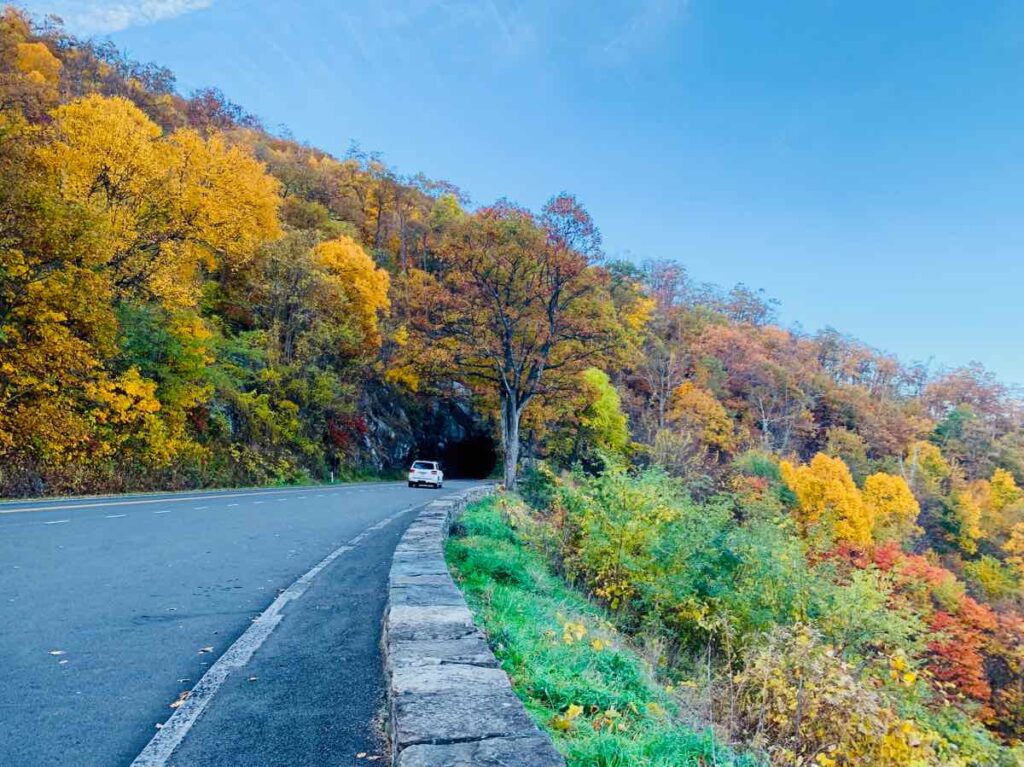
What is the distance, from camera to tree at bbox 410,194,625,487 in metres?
24.3

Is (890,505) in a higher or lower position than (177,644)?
lower

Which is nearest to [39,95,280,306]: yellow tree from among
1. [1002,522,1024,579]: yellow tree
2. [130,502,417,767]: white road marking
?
[130,502,417,767]: white road marking

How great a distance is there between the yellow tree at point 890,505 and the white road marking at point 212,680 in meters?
52.3

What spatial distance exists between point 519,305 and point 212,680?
22.6 m

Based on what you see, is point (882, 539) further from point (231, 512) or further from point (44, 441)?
point (44, 441)

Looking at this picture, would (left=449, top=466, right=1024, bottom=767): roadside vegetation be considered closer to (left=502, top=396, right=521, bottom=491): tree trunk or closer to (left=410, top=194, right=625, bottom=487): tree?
(left=502, top=396, right=521, bottom=491): tree trunk

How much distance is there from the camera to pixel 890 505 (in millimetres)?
49406

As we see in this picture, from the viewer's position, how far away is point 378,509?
15.4 metres

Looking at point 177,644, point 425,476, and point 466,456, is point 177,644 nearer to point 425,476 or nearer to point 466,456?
point 425,476

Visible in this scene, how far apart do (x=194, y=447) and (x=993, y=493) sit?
260 feet

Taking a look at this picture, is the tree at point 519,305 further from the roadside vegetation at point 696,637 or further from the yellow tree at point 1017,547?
the yellow tree at point 1017,547

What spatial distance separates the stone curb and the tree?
64.5 ft

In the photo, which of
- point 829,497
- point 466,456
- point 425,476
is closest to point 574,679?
point 425,476

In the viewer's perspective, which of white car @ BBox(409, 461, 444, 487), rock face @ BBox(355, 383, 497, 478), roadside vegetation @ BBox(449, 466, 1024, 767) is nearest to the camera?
roadside vegetation @ BBox(449, 466, 1024, 767)
